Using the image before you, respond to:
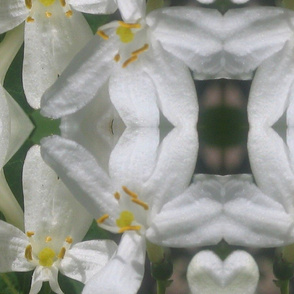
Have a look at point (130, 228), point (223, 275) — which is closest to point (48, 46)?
point (130, 228)

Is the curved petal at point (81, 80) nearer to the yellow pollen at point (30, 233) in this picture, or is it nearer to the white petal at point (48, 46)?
the white petal at point (48, 46)

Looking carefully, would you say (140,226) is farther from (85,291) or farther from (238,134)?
(238,134)

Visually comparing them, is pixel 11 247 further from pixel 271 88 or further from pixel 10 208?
→ pixel 271 88

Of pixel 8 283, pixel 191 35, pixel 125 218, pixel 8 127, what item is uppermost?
pixel 191 35

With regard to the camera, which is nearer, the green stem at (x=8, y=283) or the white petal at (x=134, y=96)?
the white petal at (x=134, y=96)

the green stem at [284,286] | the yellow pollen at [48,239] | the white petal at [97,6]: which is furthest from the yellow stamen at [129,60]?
the green stem at [284,286]

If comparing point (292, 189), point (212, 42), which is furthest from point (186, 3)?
point (292, 189)

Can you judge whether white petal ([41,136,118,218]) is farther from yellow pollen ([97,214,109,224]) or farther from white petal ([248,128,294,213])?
white petal ([248,128,294,213])
